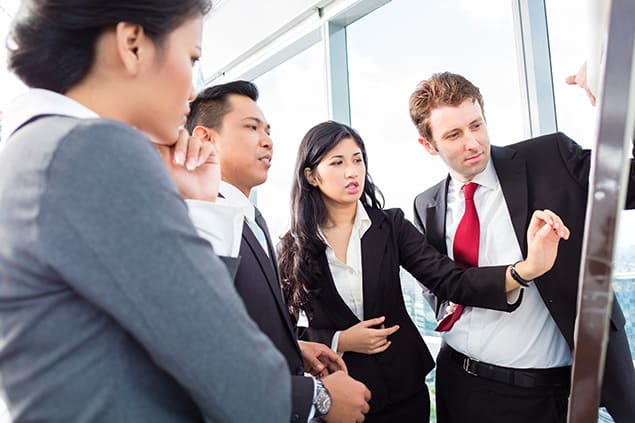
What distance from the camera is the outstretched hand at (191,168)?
941 mm

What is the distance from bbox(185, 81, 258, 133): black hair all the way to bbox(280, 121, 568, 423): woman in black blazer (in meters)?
0.42

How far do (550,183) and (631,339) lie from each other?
73cm

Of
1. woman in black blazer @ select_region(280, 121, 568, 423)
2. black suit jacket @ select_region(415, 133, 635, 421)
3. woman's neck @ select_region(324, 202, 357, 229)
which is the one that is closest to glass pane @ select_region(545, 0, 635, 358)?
black suit jacket @ select_region(415, 133, 635, 421)

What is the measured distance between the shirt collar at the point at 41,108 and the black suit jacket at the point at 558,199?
1357 millimetres

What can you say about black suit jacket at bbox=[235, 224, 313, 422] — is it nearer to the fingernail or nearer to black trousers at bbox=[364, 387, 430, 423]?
the fingernail

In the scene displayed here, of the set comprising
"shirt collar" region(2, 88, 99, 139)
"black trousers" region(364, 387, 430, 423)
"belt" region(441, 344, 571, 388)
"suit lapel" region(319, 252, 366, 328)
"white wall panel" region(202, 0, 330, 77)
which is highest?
"white wall panel" region(202, 0, 330, 77)

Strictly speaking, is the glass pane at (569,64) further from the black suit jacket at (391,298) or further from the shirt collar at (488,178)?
the black suit jacket at (391,298)

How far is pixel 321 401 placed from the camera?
95 centimetres

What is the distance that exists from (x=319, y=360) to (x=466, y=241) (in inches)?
27.8

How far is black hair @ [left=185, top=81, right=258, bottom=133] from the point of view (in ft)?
4.84

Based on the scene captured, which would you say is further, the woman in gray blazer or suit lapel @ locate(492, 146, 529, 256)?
suit lapel @ locate(492, 146, 529, 256)

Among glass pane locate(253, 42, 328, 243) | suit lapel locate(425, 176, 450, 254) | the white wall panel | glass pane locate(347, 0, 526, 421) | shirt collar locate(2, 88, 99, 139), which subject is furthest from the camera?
glass pane locate(253, 42, 328, 243)

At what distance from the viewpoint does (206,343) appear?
492mm

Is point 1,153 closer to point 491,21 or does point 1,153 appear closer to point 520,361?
point 520,361
